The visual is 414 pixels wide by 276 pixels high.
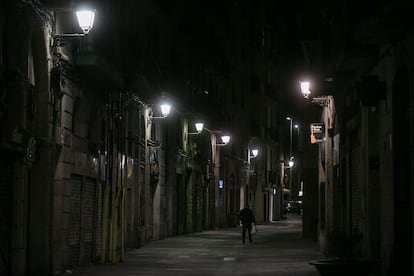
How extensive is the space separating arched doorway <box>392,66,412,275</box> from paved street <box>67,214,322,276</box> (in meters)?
3.26

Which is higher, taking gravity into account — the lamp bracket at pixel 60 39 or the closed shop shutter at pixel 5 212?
the lamp bracket at pixel 60 39

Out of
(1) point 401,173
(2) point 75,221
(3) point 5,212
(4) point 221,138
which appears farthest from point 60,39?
Answer: (4) point 221,138

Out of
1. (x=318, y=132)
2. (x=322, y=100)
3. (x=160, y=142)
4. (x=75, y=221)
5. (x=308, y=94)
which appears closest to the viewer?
(x=75, y=221)

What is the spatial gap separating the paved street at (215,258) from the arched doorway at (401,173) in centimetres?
326

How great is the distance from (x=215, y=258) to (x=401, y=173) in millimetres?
10123

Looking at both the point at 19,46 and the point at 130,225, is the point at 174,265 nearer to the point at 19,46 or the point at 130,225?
the point at 130,225

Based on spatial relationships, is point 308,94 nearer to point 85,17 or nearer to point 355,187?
point 355,187

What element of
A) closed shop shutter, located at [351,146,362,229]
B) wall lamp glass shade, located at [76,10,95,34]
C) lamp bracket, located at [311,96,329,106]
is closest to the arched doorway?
closed shop shutter, located at [351,146,362,229]

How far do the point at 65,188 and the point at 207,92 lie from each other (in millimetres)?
27061

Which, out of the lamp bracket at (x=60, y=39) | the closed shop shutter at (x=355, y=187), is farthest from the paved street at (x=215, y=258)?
the lamp bracket at (x=60, y=39)

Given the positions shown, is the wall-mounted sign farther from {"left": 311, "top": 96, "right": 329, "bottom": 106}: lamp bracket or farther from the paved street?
the paved street

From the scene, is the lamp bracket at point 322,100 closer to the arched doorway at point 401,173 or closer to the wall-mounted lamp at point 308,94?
the wall-mounted lamp at point 308,94

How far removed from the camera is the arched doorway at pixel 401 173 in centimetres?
1658

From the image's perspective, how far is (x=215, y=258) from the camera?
25672 millimetres
